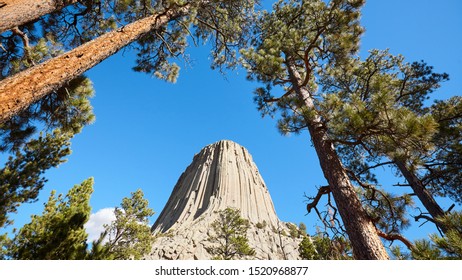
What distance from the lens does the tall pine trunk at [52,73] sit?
245 centimetres

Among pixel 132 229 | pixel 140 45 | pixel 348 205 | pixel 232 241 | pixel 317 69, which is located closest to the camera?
pixel 348 205

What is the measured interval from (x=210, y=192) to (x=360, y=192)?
4343 cm

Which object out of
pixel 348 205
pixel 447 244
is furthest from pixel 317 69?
pixel 447 244

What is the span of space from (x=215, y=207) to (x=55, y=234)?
36925 millimetres

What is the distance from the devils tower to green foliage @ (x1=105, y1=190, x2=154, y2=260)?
474 inches

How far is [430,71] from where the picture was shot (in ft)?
22.8

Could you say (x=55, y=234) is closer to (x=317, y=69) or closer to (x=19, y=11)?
(x=19, y=11)

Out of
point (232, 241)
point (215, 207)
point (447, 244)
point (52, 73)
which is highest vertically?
point (215, 207)

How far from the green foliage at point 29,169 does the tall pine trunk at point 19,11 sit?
3.89 m

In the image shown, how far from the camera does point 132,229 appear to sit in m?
13.5

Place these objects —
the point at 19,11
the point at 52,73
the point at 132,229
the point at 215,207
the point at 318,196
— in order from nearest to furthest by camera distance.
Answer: the point at 52,73 → the point at 19,11 → the point at 318,196 → the point at 132,229 → the point at 215,207

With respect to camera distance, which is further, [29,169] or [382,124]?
[29,169]
